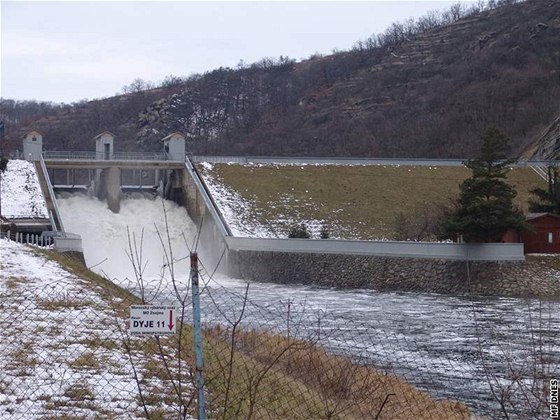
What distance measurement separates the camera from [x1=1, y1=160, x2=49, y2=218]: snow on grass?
48.8 meters

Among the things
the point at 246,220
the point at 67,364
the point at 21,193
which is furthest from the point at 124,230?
the point at 67,364

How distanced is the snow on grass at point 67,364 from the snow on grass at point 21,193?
33802mm

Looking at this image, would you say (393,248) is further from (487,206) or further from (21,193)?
(21,193)

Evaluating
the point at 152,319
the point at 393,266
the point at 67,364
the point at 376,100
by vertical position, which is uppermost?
the point at 376,100

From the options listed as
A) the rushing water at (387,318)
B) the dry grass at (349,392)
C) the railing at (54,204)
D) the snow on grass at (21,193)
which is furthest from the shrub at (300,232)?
the dry grass at (349,392)

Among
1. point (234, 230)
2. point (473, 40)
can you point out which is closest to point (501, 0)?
point (473, 40)

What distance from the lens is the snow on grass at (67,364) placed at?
9734 millimetres

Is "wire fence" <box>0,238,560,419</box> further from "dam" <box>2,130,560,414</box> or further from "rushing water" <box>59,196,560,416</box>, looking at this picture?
"dam" <box>2,130,560,414</box>

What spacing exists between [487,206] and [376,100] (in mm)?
92600

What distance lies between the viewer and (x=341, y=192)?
5784cm

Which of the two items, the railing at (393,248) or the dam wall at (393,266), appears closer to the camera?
the dam wall at (393,266)

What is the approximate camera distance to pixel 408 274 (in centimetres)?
4231

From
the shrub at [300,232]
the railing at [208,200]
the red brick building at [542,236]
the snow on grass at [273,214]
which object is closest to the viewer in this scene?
the red brick building at [542,236]

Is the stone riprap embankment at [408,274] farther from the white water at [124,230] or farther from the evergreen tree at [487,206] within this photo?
the white water at [124,230]
